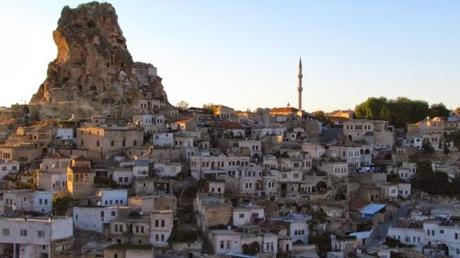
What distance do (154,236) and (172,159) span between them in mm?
9624

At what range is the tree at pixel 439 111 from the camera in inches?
2281

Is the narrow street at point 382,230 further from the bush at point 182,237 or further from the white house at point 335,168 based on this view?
the bush at point 182,237

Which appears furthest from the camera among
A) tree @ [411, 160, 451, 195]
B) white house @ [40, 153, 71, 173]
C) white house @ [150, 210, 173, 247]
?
tree @ [411, 160, 451, 195]

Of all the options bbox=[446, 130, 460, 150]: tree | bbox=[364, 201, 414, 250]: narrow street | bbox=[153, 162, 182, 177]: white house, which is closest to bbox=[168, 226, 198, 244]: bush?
bbox=[153, 162, 182, 177]: white house

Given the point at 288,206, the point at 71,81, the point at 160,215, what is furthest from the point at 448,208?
the point at 71,81

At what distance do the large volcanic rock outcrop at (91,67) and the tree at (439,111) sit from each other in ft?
65.7

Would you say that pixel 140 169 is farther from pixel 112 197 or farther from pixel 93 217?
pixel 93 217

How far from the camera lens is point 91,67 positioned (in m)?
49.7

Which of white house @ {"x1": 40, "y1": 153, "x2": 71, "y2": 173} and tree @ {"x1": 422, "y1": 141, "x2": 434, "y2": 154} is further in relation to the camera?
tree @ {"x1": 422, "y1": 141, "x2": 434, "y2": 154}

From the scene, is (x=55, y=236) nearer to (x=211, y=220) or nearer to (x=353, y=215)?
(x=211, y=220)

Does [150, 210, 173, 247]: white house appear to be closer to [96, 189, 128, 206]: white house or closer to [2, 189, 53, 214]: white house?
[96, 189, 128, 206]: white house

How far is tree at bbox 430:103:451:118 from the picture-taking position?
58.0 metres

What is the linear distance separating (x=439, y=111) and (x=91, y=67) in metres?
25.4

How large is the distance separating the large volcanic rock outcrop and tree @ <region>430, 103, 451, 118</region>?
20029 millimetres
